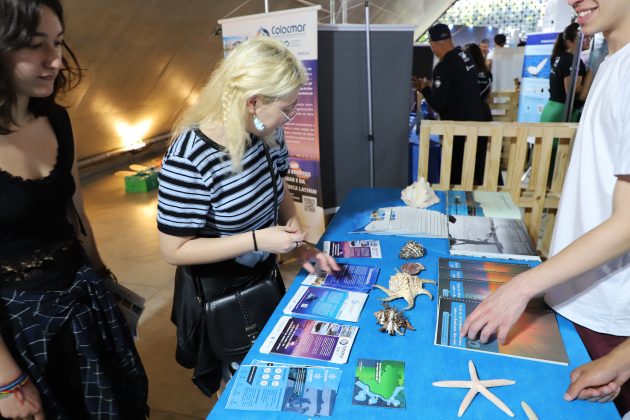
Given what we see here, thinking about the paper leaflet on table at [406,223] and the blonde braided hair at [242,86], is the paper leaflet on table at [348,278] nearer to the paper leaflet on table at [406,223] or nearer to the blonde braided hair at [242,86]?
the paper leaflet on table at [406,223]

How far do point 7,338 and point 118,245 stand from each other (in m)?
2.98

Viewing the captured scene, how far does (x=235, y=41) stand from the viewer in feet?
10.4

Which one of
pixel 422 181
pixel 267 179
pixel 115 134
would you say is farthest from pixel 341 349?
pixel 115 134

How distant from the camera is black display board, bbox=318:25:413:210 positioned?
3.19 m

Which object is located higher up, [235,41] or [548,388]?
[235,41]

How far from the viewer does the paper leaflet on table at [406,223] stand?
64.4 inches

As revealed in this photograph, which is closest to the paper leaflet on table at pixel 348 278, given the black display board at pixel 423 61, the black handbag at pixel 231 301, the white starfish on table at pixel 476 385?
the black handbag at pixel 231 301

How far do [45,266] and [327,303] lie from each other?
741 mm

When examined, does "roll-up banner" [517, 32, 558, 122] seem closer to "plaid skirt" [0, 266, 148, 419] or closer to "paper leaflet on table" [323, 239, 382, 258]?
"paper leaflet on table" [323, 239, 382, 258]

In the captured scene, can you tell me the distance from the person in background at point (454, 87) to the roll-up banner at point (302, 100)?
1.26m

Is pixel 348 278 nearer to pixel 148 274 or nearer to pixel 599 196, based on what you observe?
pixel 599 196

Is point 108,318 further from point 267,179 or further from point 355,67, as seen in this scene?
point 355,67

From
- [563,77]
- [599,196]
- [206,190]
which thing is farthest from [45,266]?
[563,77]

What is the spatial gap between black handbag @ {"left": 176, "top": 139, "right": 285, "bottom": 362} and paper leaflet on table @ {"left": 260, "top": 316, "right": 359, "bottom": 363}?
0.23m
